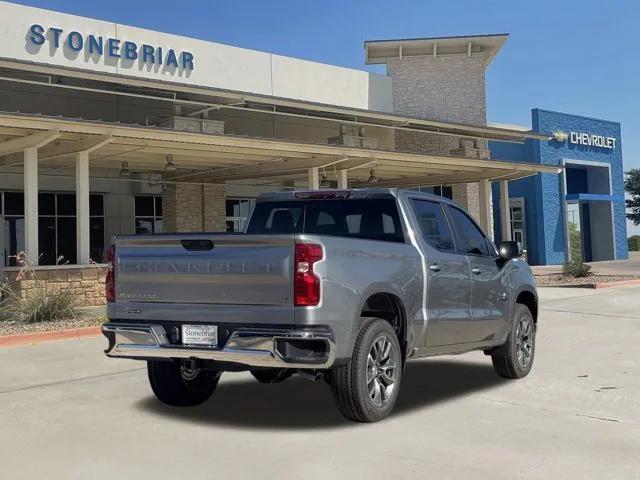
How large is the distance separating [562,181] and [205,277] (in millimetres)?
30455

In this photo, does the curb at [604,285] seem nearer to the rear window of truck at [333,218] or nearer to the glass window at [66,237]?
the glass window at [66,237]

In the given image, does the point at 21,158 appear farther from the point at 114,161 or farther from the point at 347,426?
the point at 347,426

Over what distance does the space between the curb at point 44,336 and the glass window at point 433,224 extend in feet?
24.0

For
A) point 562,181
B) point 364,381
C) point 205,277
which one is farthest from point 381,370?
point 562,181

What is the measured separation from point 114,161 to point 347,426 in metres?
16.6

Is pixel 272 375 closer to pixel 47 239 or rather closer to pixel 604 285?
pixel 604 285

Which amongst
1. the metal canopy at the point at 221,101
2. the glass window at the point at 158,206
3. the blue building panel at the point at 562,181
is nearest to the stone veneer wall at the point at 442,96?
the metal canopy at the point at 221,101

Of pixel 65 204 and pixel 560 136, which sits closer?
pixel 65 204

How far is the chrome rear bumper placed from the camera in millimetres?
5332

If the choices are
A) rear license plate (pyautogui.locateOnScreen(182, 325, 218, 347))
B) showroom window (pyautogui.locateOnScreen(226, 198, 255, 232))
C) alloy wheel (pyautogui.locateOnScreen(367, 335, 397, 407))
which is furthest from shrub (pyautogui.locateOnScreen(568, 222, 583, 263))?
rear license plate (pyautogui.locateOnScreen(182, 325, 218, 347))

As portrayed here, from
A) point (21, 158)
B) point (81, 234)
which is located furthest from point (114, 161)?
point (81, 234)

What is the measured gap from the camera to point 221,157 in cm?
2020

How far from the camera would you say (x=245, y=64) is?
2416 cm

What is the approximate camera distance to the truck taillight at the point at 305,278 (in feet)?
17.4
